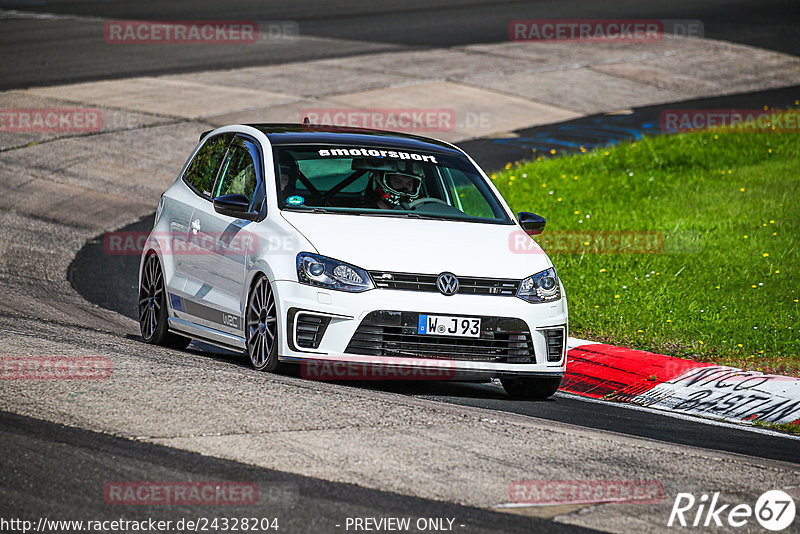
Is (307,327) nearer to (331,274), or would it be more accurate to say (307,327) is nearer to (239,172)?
(331,274)

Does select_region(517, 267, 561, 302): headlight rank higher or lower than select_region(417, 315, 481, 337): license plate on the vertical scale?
higher

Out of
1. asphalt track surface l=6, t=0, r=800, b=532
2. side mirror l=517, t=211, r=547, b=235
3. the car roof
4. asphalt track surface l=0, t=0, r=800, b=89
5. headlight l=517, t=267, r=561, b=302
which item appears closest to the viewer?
asphalt track surface l=6, t=0, r=800, b=532

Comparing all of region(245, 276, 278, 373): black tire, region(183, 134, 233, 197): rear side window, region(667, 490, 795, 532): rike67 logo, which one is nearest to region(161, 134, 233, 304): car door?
region(183, 134, 233, 197): rear side window

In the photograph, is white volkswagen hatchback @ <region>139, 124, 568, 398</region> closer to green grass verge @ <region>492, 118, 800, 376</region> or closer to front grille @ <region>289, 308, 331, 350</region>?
front grille @ <region>289, 308, 331, 350</region>

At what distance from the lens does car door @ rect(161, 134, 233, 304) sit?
953 cm

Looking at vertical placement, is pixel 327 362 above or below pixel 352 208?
below

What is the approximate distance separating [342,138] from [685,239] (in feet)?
18.7

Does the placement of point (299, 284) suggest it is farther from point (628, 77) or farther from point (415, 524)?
point (628, 77)

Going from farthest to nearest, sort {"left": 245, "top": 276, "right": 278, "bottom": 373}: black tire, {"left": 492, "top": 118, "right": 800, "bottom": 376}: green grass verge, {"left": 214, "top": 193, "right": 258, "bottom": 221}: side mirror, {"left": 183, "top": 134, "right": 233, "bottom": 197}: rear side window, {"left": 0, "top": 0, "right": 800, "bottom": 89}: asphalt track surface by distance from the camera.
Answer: {"left": 0, "top": 0, "right": 800, "bottom": 89}: asphalt track surface, {"left": 492, "top": 118, "right": 800, "bottom": 376}: green grass verge, {"left": 183, "top": 134, "right": 233, "bottom": 197}: rear side window, {"left": 214, "top": 193, "right": 258, "bottom": 221}: side mirror, {"left": 245, "top": 276, "right": 278, "bottom": 373}: black tire

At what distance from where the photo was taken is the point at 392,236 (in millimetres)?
8273

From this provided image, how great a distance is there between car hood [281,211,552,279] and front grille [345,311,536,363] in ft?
1.02

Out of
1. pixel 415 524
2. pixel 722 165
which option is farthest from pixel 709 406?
pixel 722 165

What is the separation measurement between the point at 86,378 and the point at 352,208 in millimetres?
2424

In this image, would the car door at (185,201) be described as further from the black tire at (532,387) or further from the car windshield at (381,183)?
the black tire at (532,387)
